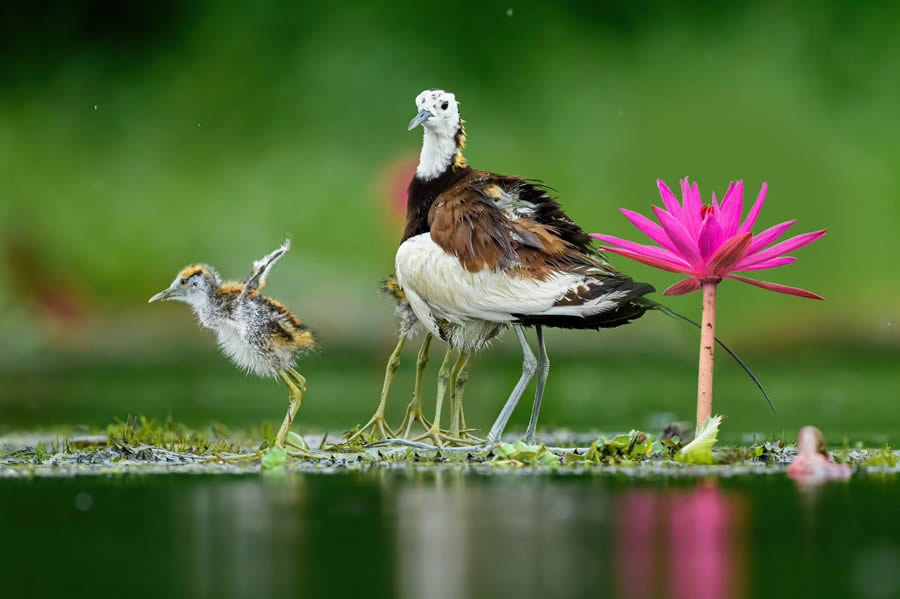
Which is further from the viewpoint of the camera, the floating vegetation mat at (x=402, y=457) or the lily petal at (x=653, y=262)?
the lily petal at (x=653, y=262)

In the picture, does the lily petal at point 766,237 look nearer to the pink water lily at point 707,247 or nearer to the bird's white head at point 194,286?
the pink water lily at point 707,247

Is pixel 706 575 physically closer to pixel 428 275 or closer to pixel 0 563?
pixel 0 563

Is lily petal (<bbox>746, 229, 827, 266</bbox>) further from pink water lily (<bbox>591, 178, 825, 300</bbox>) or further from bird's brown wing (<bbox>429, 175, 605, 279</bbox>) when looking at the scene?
bird's brown wing (<bbox>429, 175, 605, 279</bbox>)

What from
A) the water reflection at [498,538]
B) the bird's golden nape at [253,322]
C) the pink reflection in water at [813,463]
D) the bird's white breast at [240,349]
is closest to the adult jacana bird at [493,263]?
the bird's golden nape at [253,322]

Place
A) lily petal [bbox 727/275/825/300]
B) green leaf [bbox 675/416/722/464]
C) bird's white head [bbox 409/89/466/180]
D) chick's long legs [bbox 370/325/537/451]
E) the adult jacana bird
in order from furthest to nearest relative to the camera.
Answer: bird's white head [bbox 409/89/466/180] < chick's long legs [bbox 370/325/537/451] < lily petal [bbox 727/275/825/300] < the adult jacana bird < green leaf [bbox 675/416/722/464]

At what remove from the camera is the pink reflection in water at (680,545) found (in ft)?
10.8

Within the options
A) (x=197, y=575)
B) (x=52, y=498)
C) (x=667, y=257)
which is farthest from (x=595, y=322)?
(x=197, y=575)

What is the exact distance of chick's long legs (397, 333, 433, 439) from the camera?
6836 mm

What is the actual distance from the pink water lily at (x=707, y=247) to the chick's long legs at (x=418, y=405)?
116cm

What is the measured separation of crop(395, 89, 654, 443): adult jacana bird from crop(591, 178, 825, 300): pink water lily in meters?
0.26

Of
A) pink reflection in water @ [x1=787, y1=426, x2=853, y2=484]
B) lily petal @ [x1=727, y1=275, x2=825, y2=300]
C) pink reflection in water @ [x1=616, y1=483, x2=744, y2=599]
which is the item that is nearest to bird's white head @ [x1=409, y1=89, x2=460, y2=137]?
lily petal @ [x1=727, y1=275, x2=825, y2=300]

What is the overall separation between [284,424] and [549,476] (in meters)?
1.59

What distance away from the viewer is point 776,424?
25.7 ft

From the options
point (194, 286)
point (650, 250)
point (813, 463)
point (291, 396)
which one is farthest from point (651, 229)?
point (194, 286)
